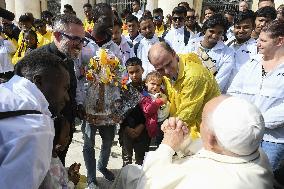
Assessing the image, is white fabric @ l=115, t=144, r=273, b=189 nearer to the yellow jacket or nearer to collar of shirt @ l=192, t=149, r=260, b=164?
collar of shirt @ l=192, t=149, r=260, b=164

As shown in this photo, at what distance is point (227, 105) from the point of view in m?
1.76

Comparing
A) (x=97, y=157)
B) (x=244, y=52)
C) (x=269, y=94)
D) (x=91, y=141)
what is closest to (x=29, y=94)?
(x=269, y=94)

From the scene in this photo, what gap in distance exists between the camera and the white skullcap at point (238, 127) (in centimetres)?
168

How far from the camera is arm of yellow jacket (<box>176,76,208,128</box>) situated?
9.75 feet

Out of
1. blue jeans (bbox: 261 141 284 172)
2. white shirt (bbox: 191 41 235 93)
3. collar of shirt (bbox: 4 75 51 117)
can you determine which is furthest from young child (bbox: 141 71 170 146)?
collar of shirt (bbox: 4 75 51 117)

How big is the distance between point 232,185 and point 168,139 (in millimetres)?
598

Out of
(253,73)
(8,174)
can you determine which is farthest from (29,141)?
(253,73)

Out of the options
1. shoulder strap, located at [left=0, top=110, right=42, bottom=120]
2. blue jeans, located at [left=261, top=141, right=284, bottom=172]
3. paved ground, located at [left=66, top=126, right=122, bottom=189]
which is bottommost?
paved ground, located at [left=66, top=126, right=122, bottom=189]

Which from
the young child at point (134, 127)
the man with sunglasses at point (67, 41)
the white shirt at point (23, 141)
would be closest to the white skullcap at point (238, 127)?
the white shirt at point (23, 141)

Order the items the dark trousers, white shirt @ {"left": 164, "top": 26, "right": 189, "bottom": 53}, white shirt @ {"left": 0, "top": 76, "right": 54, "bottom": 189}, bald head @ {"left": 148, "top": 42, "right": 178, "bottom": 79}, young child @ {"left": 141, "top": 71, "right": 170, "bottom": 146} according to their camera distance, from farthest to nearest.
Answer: white shirt @ {"left": 164, "top": 26, "right": 189, "bottom": 53} < the dark trousers < young child @ {"left": 141, "top": 71, "right": 170, "bottom": 146} < bald head @ {"left": 148, "top": 42, "right": 178, "bottom": 79} < white shirt @ {"left": 0, "top": 76, "right": 54, "bottom": 189}

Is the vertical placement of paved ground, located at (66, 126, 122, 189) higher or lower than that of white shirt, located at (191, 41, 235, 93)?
lower

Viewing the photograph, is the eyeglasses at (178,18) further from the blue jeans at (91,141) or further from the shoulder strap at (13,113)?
the shoulder strap at (13,113)

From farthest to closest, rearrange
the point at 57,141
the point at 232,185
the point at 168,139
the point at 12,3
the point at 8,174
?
the point at 12,3 < the point at 57,141 < the point at 168,139 < the point at 232,185 < the point at 8,174

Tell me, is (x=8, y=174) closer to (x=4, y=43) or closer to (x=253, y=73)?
(x=253, y=73)
